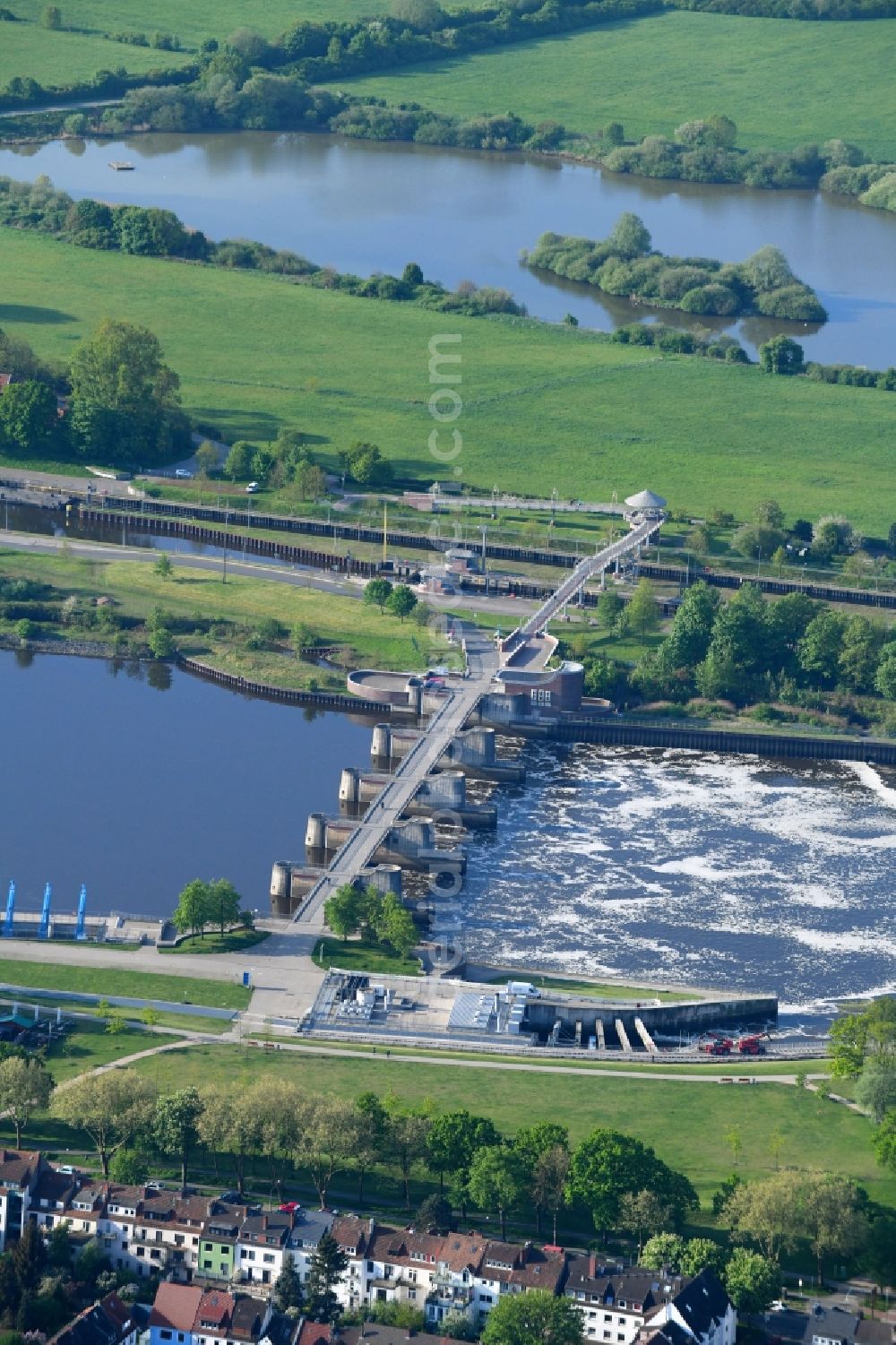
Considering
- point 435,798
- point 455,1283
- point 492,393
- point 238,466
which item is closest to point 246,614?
→ point 238,466

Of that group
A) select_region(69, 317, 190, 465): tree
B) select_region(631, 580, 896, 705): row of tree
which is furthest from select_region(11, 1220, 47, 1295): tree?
select_region(69, 317, 190, 465): tree

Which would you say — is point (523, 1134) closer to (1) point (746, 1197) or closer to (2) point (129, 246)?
(1) point (746, 1197)

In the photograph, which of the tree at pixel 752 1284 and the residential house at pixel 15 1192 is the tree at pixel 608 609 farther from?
the tree at pixel 752 1284

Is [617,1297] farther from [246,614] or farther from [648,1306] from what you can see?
[246,614]

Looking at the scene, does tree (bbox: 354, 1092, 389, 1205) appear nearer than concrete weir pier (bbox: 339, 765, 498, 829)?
Yes

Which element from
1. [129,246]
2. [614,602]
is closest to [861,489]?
[614,602]

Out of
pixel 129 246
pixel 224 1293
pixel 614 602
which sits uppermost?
pixel 129 246

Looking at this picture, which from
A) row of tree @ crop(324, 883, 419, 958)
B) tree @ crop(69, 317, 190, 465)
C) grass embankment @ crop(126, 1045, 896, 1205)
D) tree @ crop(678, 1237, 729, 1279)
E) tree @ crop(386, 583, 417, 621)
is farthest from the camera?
tree @ crop(69, 317, 190, 465)

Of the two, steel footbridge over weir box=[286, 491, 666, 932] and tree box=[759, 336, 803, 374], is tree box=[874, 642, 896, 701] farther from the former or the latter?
tree box=[759, 336, 803, 374]

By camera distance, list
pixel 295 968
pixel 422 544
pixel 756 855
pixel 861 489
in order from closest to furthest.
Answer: pixel 295 968
pixel 756 855
pixel 422 544
pixel 861 489
